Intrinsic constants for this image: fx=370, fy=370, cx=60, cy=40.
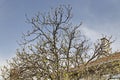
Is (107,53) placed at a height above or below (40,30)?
below

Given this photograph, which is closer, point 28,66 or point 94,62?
point 28,66

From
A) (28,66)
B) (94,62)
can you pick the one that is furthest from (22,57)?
(94,62)

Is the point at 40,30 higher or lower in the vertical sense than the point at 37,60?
higher

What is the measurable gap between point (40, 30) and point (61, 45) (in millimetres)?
1939

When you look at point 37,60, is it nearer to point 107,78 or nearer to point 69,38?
point 69,38

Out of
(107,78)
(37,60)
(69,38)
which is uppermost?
(69,38)

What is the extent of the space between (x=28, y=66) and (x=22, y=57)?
0.76 meters

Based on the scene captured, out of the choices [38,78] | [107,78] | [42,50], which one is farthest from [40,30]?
[107,78]

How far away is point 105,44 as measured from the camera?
2173 cm

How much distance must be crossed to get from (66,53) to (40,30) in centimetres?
256

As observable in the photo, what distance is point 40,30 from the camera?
22328 millimetres

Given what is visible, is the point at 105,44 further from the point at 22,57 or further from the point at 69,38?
the point at 22,57

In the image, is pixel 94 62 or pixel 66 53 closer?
pixel 66 53

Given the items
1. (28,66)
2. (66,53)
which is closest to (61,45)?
(66,53)
